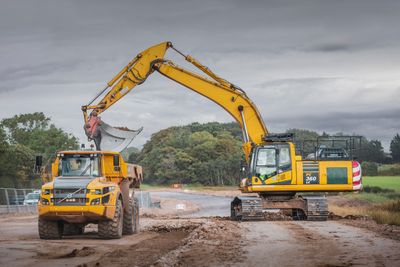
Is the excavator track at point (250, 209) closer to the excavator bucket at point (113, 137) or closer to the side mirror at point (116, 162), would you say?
the excavator bucket at point (113, 137)

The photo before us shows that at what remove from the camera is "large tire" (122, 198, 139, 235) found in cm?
2716

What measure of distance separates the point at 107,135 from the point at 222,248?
14.3 meters

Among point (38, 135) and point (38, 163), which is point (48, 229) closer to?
point (38, 163)

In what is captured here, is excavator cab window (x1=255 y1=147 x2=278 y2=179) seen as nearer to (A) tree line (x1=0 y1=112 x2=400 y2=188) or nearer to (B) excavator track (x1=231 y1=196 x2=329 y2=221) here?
(B) excavator track (x1=231 y1=196 x2=329 y2=221)

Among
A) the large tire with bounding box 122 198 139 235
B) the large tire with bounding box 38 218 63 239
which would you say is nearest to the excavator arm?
the large tire with bounding box 122 198 139 235

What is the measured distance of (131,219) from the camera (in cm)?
2731

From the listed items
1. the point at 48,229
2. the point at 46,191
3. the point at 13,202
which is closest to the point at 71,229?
the point at 48,229

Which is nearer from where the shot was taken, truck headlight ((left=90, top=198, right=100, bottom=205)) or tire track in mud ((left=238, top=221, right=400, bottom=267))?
tire track in mud ((left=238, top=221, right=400, bottom=267))

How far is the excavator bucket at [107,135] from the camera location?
1282 inches

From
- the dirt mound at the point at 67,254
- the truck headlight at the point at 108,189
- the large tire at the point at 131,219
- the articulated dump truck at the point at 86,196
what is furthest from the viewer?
the large tire at the point at 131,219

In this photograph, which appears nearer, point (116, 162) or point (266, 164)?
point (116, 162)

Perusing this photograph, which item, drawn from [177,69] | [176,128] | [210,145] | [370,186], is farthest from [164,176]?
[177,69]

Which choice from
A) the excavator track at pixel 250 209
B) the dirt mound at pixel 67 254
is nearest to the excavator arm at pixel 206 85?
the excavator track at pixel 250 209

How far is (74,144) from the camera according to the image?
92312 mm
